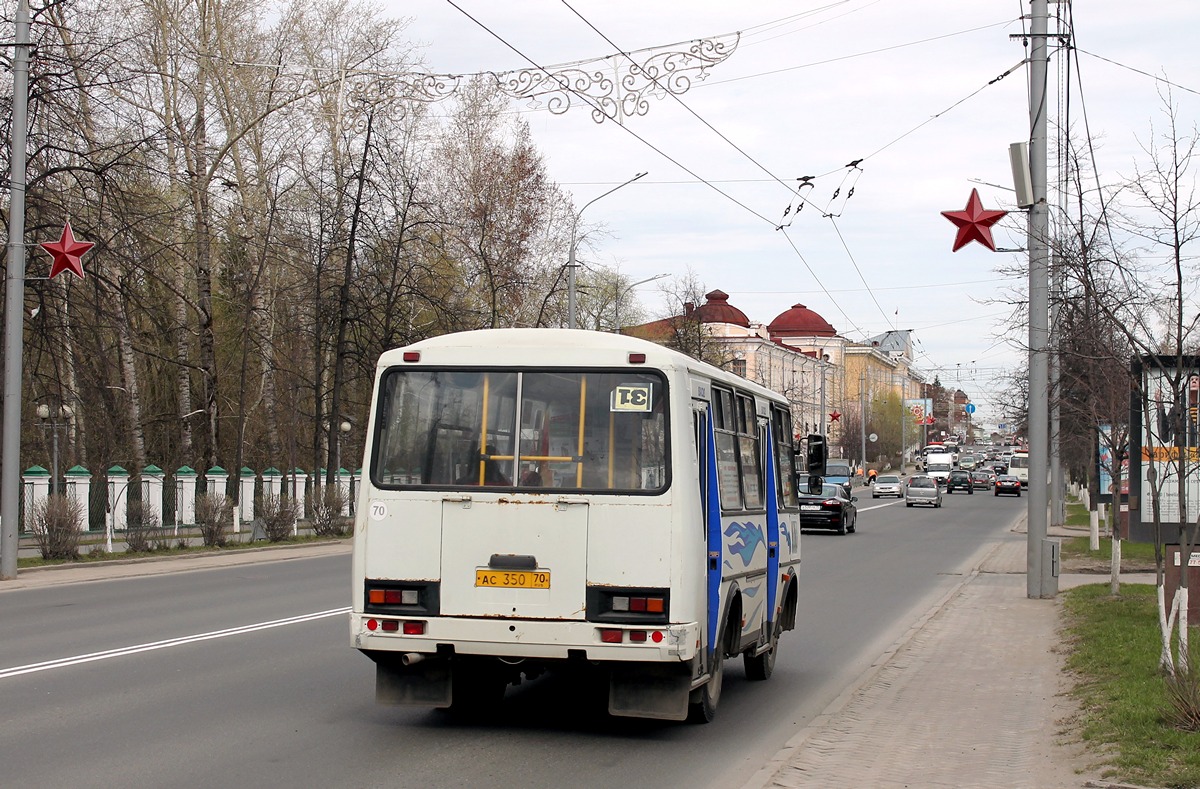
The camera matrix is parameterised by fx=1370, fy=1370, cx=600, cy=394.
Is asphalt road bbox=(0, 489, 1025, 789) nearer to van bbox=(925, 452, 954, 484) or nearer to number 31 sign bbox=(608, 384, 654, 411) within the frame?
number 31 sign bbox=(608, 384, 654, 411)

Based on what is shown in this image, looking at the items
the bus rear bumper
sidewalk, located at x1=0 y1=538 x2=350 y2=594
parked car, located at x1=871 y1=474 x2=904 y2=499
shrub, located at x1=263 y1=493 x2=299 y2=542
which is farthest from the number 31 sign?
parked car, located at x1=871 y1=474 x2=904 y2=499

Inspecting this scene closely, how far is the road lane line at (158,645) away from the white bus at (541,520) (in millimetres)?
3827

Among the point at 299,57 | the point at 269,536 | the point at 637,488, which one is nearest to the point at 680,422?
the point at 637,488

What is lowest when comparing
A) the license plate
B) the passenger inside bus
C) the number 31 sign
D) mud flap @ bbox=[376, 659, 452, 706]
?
mud flap @ bbox=[376, 659, 452, 706]

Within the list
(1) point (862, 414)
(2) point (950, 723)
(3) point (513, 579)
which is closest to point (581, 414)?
(3) point (513, 579)

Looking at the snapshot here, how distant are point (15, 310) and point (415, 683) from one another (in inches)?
562

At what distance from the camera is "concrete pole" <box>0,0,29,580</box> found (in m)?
20.1

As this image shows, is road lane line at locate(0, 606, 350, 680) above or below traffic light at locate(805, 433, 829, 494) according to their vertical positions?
below

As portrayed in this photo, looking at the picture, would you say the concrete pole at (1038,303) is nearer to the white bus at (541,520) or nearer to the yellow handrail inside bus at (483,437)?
the white bus at (541,520)

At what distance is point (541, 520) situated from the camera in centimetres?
843

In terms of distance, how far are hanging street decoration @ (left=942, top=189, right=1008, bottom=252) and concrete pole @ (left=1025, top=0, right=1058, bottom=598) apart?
0.77m

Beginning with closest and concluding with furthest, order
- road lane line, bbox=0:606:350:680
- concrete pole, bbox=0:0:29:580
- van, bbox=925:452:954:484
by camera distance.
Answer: road lane line, bbox=0:606:350:680 < concrete pole, bbox=0:0:29:580 < van, bbox=925:452:954:484

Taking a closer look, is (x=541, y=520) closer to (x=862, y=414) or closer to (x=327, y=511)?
(x=327, y=511)

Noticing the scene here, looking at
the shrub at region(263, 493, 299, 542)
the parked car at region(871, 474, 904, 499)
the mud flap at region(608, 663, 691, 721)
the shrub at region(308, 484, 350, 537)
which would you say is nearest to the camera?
the mud flap at region(608, 663, 691, 721)
